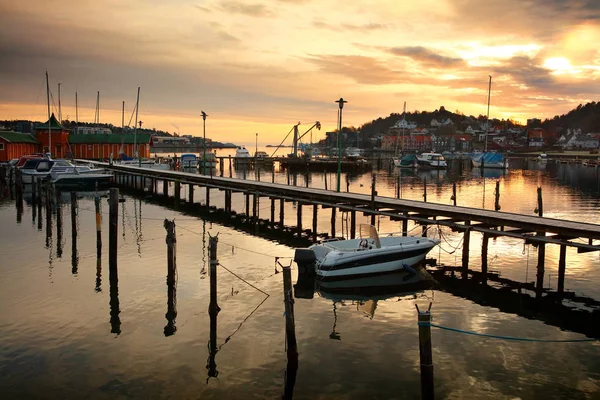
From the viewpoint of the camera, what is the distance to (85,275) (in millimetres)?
22188

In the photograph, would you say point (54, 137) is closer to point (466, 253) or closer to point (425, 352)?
point (466, 253)

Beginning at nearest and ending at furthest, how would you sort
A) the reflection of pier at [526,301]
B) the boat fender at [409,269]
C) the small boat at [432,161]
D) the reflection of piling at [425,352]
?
the reflection of piling at [425,352]
the reflection of pier at [526,301]
the boat fender at [409,269]
the small boat at [432,161]

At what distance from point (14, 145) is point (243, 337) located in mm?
81459

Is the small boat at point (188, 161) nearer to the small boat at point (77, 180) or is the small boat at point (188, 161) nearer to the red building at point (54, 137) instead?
the red building at point (54, 137)

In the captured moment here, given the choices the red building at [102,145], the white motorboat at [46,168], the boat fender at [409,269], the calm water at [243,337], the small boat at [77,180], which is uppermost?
the red building at [102,145]

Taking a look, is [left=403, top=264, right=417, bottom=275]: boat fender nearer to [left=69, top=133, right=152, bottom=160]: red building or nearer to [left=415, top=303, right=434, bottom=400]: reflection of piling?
[left=415, top=303, right=434, bottom=400]: reflection of piling

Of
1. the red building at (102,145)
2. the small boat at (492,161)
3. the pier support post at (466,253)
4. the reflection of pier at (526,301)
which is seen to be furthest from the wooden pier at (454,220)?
the small boat at (492,161)

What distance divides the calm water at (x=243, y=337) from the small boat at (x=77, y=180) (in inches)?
1296

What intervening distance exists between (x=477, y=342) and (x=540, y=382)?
2.58 metres

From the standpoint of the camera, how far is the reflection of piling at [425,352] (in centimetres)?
980

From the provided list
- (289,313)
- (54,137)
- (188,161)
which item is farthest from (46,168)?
(289,313)

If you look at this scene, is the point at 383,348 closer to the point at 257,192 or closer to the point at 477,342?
the point at 477,342

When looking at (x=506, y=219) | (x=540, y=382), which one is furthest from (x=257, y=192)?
(x=540, y=382)

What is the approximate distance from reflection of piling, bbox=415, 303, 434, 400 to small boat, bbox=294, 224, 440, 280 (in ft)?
35.8
